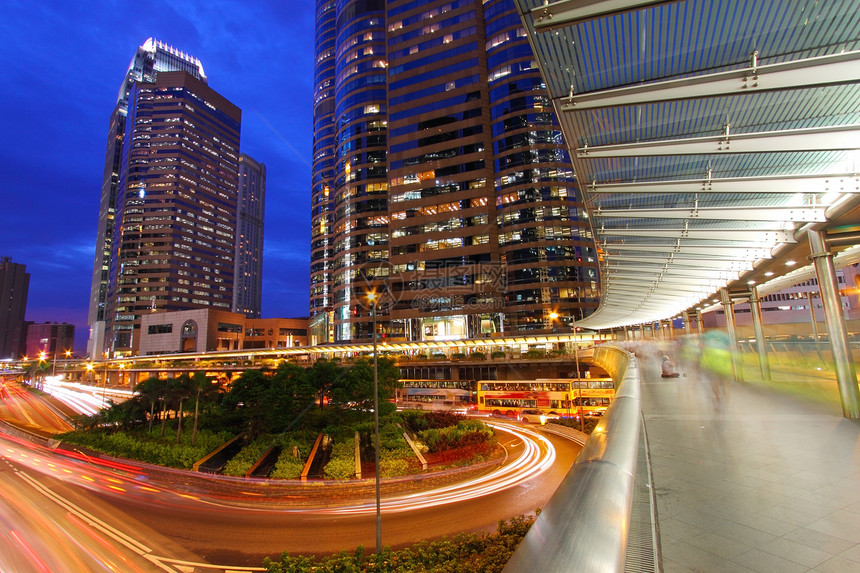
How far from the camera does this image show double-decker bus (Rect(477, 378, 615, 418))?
35031mm

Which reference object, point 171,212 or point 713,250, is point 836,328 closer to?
point 713,250

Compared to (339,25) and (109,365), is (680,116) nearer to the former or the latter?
(339,25)

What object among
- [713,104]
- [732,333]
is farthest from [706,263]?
[713,104]

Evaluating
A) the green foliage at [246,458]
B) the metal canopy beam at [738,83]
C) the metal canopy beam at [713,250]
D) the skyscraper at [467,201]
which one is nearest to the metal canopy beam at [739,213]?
the metal canopy beam at [713,250]

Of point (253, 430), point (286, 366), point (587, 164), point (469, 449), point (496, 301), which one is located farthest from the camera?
point (496, 301)

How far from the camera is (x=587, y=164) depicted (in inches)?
471

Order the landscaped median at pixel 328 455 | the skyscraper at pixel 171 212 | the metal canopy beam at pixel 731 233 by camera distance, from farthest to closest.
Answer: the skyscraper at pixel 171 212 < the landscaped median at pixel 328 455 < the metal canopy beam at pixel 731 233

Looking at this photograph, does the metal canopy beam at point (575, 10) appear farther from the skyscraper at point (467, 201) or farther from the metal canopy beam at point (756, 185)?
the skyscraper at point (467, 201)

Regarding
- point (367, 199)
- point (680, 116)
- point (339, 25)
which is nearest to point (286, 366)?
point (680, 116)

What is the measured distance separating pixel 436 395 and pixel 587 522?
162 feet

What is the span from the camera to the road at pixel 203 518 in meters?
16.0

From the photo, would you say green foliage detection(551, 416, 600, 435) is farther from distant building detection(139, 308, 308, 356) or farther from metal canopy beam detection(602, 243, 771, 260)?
distant building detection(139, 308, 308, 356)

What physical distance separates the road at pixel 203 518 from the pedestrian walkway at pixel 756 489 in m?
12.1

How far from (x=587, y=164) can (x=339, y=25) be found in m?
106
